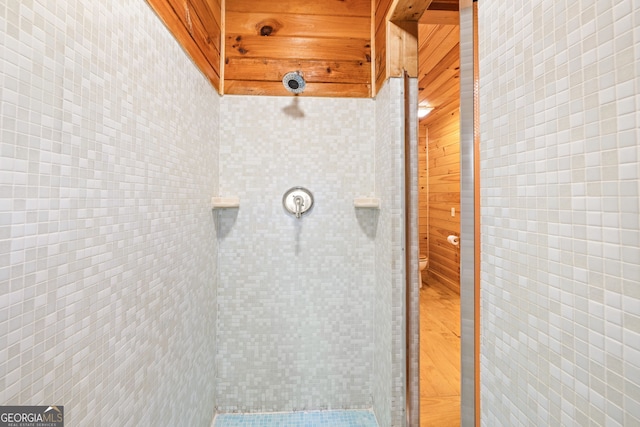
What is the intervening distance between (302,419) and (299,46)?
205 centimetres

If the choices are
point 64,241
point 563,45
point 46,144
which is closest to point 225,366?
point 64,241

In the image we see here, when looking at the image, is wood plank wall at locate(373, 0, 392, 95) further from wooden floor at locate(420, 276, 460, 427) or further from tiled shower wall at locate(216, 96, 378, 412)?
wooden floor at locate(420, 276, 460, 427)

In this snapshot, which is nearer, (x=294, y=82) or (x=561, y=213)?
(x=561, y=213)

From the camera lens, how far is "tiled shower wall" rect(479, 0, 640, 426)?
0.30 metres

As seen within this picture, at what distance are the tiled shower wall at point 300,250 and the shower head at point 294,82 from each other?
0.09 metres

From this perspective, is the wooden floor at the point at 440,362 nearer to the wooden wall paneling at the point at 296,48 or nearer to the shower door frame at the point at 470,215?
the shower door frame at the point at 470,215

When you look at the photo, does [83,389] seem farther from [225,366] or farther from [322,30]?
[322,30]

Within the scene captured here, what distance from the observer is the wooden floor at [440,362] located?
147 cm

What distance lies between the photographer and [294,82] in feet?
4.45

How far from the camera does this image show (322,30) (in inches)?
57.1

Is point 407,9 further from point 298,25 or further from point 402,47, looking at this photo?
point 298,25

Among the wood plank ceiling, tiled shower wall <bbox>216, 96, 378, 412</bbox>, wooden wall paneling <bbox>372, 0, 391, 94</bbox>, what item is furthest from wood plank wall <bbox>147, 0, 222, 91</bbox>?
wooden wall paneling <bbox>372, 0, 391, 94</bbox>
